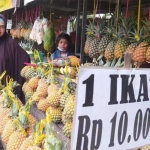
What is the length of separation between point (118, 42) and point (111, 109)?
203 centimetres

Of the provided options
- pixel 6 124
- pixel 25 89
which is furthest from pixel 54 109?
pixel 25 89

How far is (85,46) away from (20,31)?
416cm

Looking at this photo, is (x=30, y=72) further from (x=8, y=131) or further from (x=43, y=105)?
(x=8, y=131)

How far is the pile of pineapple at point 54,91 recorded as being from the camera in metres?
1.96

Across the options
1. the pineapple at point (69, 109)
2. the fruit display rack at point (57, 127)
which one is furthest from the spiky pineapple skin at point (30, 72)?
the pineapple at point (69, 109)

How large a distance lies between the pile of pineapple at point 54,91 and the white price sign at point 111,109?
2.17ft

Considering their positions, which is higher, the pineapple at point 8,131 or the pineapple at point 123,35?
the pineapple at point 123,35

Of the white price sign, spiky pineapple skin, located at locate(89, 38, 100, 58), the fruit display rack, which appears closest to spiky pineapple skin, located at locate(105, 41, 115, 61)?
spiky pineapple skin, located at locate(89, 38, 100, 58)

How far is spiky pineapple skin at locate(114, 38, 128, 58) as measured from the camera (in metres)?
3.04

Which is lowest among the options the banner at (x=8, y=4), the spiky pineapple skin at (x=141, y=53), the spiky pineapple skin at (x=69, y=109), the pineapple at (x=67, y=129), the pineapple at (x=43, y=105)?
the pineapple at (x=67, y=129)

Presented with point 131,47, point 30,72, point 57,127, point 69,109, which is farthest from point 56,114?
point 131,47

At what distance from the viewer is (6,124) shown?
2.12 metres

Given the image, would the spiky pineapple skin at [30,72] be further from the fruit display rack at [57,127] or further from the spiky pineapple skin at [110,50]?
the spiky pineapple skin at [110,50]

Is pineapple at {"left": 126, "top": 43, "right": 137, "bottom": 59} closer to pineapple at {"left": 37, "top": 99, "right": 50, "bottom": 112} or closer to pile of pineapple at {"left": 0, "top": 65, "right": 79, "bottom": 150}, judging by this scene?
pile of pineapple at {"left": 0, "top": 65, "right": 79, "bottom": 150}
